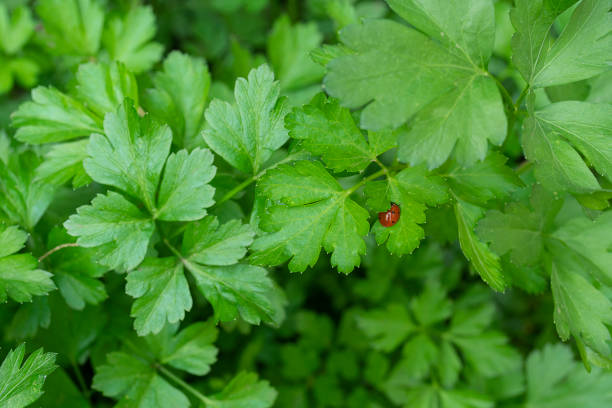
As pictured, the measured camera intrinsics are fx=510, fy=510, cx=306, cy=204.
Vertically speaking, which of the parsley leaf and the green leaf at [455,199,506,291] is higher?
the parsley leaf

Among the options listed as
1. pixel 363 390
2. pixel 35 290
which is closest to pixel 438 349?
pixel 363 390

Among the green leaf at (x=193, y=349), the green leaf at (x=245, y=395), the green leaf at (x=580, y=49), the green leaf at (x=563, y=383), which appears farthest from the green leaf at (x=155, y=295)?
the green leaf at (x=563, y=383)

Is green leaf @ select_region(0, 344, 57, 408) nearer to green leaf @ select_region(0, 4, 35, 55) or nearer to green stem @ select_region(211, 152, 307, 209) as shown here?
green stem @ select_region(211, 152, 307, 209)

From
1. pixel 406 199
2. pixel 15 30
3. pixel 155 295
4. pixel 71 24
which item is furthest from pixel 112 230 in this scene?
pixel 15 30

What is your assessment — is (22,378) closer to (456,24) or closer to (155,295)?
(155,295)

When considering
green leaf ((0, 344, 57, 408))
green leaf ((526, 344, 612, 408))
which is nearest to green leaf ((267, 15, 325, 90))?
green leaf ((0, 344, 57, 408))

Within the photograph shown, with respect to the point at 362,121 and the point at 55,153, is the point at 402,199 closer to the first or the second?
the point at 362,121
